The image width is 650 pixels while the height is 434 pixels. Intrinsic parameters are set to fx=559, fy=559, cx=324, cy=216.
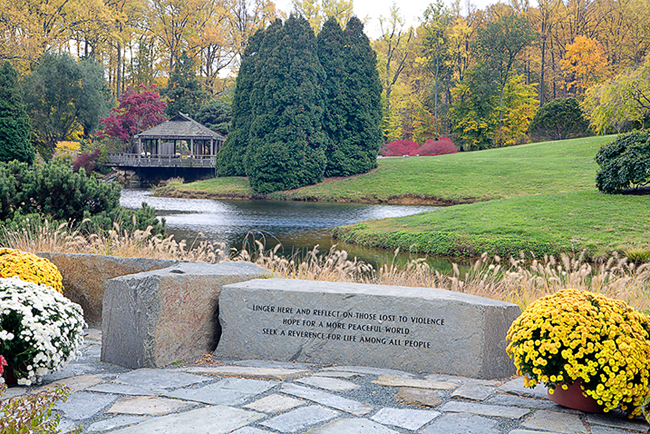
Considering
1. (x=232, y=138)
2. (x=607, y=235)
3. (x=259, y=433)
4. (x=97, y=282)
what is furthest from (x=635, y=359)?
(x=232, y=138)

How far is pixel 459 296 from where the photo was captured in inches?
197

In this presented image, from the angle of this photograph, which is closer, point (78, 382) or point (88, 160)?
point (78, 382)

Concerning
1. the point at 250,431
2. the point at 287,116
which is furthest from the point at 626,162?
the point at 287,116

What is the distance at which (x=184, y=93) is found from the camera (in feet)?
165

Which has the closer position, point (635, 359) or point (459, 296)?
point (635, 359)

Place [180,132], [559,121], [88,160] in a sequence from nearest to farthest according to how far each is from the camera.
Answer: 1. [88,160]
2. [180,132]
3. [559,121]

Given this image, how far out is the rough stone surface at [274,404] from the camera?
3.44 metres

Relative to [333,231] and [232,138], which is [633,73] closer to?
[333,231]

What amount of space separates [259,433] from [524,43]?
48130mm

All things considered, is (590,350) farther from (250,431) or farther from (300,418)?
(250,431)

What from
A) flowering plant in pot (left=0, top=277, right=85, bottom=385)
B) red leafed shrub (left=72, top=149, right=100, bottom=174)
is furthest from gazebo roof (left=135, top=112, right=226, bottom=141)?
flowering plant in pot (left=0, top=277, right=85, bottom=385)

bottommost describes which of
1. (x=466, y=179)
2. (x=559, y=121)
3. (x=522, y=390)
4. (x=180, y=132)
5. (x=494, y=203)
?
(x=522, y=390)

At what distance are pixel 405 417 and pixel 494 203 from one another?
18.1 meters

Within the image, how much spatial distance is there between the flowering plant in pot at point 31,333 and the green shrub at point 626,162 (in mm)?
17560
